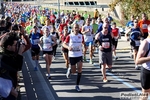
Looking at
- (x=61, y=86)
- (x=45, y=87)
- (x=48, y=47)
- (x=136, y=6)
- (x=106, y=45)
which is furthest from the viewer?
(x=136, y=6)

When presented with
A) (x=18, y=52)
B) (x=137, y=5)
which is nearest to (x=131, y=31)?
(x=18, y=52)

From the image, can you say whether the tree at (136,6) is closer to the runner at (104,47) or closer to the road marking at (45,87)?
the road marking at (45,87)

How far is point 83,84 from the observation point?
999 centimetres

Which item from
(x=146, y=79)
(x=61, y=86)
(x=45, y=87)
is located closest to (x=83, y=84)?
(x=61, y=86)

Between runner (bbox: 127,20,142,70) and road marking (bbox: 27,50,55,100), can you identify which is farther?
runner (bbox: 127,20,142,70)

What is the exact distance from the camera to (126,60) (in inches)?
563

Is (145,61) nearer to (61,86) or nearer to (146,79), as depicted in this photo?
(146,79)

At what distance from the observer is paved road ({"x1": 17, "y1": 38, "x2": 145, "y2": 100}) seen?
338 inches

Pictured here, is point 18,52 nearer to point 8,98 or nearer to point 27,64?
point 8,98

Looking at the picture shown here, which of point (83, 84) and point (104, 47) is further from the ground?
point (104, 47)

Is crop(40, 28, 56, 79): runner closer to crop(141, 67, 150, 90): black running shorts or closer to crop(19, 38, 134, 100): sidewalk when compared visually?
crop(19, 38, 134, 100): sidewalk

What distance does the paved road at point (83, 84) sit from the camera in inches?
338

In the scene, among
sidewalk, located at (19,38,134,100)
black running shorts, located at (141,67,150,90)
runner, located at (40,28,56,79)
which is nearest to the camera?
black running shorts, located at (141,67,150,90)

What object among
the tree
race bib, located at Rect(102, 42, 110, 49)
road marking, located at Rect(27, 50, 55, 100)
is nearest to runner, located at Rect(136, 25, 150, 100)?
road marking, located at Rect(27, 50, 55, 100)
